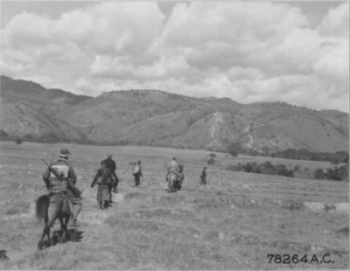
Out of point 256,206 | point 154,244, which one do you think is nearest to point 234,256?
point 154,244

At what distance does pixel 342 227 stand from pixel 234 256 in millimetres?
8123

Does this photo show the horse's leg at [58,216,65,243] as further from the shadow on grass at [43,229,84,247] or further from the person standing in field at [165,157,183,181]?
the person standing in field at [165,157,183,181]

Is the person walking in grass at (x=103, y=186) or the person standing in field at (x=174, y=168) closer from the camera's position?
the person walking in grass at (x=103, y=186)

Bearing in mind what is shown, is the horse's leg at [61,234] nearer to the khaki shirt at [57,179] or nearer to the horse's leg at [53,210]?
the horse's leg at [53,210]

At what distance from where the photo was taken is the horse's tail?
34.2ft

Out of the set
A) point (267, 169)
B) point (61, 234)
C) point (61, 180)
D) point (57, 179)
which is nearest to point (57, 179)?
point (57, 179)

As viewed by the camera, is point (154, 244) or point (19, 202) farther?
point (19, 202)

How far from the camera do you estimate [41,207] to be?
10.5 meters

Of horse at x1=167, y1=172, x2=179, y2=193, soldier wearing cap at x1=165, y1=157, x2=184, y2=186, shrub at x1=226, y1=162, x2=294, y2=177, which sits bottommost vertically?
shrub at x1=226, y1=162, x2=294, y2=177

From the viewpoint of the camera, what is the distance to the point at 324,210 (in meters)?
23.2

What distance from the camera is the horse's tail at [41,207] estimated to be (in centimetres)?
1042

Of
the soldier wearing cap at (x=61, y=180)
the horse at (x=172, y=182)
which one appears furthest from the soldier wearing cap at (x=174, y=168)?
the soldier wearing cap at (x=61, y=180)

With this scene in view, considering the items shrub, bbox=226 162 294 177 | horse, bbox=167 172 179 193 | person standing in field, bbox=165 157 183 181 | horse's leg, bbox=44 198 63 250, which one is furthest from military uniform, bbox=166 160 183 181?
shrub, bbox=226 162 294 177

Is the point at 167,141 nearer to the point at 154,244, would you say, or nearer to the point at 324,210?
the point at 324,210
